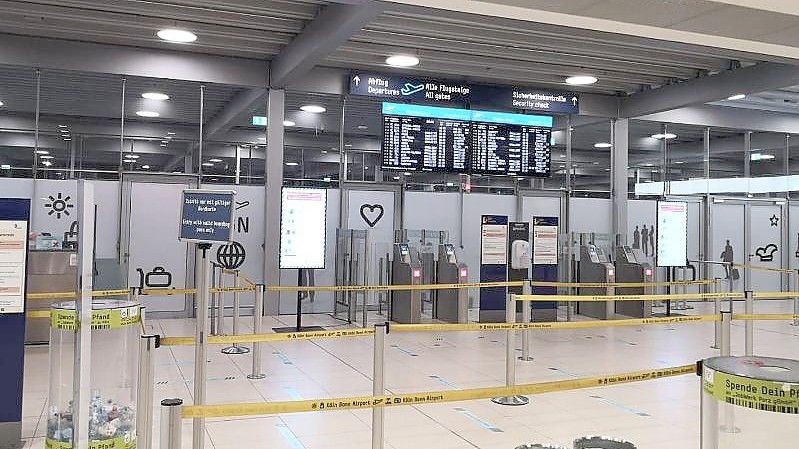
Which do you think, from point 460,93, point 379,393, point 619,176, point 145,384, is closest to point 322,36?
point 460,93

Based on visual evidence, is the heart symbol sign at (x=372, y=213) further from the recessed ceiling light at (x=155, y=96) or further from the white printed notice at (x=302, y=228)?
the recessed ceiling light at (x=155, y=96)

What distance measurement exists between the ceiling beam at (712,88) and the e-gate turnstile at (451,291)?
14.0ft

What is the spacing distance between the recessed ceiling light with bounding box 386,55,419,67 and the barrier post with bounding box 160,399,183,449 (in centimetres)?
756

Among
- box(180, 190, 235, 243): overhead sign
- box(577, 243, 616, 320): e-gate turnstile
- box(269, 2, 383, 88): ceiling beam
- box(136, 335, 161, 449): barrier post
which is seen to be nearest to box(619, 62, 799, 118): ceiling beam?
box(577, 243, 616, 320): e-gate turnstile

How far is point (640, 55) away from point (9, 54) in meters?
8.44

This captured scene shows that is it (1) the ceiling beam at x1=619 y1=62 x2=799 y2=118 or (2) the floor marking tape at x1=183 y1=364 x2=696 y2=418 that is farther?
(1) the ceiling beam at x1=619 y1=62 x2=799 y2=118

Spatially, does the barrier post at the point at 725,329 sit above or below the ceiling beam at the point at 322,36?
below

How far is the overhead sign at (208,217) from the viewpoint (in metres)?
4.32

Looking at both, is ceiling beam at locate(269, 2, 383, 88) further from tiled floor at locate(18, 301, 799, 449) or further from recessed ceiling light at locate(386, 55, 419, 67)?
tiled floor at locate(18, 301, 799, 449)

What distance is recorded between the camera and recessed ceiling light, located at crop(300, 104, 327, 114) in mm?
11861

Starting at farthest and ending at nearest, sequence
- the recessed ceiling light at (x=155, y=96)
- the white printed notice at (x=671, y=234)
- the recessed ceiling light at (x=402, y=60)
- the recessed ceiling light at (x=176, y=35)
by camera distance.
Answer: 1. the recessed ceiling light at (x=155, y=96)
2. the white printed notice at (x=671, y=234)
3. the recessed ceiling light at (x=402, y=60)
4. the recessed ceiling light at (x=176, y=35)

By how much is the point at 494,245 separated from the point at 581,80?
301cm

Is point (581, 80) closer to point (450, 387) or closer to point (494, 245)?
point (494, 245)

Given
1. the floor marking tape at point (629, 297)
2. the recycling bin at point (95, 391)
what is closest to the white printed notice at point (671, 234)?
the floor marking tape at point (629, 297)
